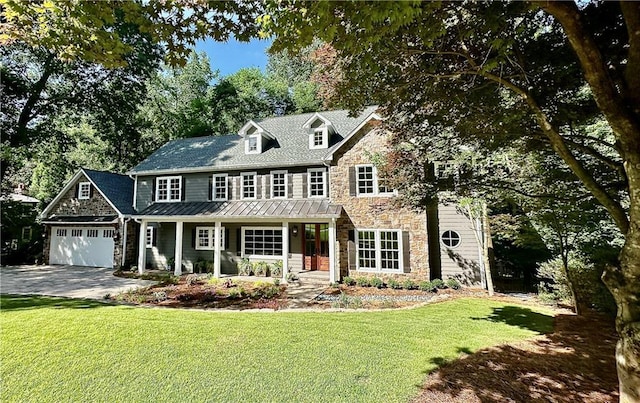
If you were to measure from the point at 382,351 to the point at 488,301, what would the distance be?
6.26 m

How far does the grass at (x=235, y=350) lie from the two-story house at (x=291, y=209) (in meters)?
4.41

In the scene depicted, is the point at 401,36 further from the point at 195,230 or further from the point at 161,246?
the point at 161,246

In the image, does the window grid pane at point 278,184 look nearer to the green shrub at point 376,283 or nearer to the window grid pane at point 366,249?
the window grid pane at point 366,249

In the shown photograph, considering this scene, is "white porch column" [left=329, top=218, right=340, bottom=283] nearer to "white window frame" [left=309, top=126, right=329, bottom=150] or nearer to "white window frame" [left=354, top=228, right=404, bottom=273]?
"white window frame" [left=354, top=228, right=404, bottom=273]

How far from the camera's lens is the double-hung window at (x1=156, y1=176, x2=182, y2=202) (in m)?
17.0

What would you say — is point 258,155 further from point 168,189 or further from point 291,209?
point 168,189

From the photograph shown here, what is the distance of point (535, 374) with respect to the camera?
4.84 meters

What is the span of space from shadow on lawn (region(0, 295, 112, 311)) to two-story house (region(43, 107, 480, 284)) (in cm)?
516

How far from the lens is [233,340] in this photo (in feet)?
20.2

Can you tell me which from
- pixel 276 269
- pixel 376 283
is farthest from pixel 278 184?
pixel 376 283

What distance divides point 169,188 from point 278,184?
6990 mm

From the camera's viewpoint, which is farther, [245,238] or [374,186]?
[245,238]

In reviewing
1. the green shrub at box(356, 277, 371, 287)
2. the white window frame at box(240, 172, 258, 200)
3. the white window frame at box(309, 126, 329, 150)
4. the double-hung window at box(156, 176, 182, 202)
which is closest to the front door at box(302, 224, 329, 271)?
the green shrub at box(356, 277, 371, 287)

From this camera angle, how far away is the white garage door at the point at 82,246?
1784cm
